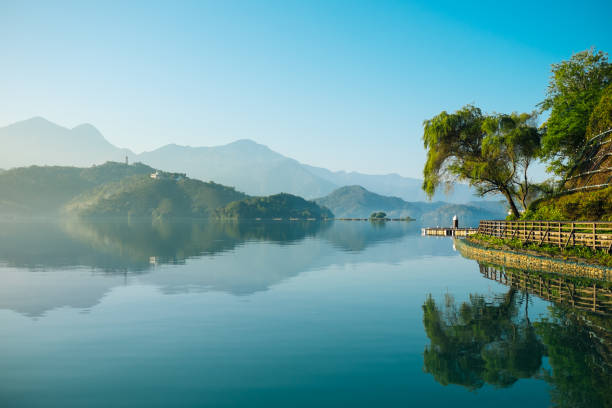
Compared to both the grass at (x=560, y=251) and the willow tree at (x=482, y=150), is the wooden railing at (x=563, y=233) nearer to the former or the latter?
the grass at (x=560, y=251)

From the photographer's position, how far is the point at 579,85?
5241 cm

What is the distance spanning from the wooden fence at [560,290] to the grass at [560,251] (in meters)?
2.33

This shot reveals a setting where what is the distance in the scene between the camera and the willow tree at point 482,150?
162 ft

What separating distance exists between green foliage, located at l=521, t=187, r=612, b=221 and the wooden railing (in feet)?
7.25

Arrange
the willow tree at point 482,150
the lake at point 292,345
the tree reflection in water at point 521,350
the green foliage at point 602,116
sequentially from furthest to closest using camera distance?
the willow tree at point 482,150, the green foliage at point 602,116, the tree reflection in water at point 521,350, the lake at point 292,345

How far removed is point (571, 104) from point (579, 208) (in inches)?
843

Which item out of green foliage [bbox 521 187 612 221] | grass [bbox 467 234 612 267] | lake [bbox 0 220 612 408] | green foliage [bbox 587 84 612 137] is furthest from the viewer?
green foliage [bbox 587 84 612 137]

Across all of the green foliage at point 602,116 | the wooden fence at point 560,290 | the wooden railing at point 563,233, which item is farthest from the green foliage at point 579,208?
the wooden fence at point 560,290

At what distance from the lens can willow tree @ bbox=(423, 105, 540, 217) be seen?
162 ft

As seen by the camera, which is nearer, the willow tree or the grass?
the grass

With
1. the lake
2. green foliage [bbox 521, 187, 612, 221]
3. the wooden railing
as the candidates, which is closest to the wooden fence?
the lake

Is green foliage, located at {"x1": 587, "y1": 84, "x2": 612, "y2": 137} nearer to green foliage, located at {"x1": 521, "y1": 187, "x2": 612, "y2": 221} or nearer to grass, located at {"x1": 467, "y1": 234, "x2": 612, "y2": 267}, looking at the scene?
green foliage, located at {"x1": 521, "y1": 187, "x2": 612, "y2": 221}

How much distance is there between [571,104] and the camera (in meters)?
49.8

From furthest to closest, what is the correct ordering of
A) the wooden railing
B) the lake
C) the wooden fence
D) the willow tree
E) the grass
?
1. the willow tree
2. the wooden railing
3. the grass
4. the wooden fence
5. the lake
